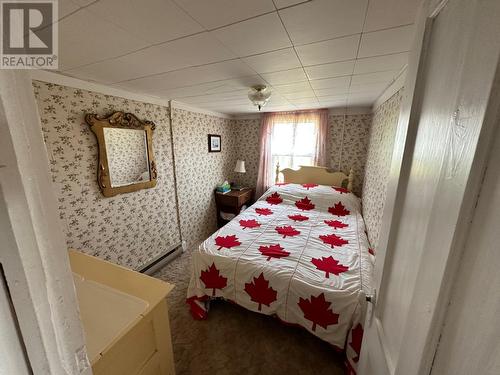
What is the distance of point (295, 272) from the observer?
60.1 inches

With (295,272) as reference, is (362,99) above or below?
above

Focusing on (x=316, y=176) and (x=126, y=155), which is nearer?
(x=126, y=155)

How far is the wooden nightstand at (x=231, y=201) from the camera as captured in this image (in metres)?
3.47

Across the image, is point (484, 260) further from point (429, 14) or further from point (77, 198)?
point (77, 198)

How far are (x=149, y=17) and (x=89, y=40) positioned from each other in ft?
1.45

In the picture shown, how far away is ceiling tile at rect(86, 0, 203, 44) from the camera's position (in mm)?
802

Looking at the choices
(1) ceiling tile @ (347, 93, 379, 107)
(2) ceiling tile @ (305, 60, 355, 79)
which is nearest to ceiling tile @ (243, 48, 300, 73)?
(2) ceiling tile @ (305, 60, 355, 79)

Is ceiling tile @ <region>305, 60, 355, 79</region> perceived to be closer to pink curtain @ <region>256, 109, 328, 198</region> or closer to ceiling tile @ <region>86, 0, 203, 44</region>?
ceiling tile @ <region>86, 0, 203, 44</region>

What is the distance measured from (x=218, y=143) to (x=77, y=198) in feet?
7.19

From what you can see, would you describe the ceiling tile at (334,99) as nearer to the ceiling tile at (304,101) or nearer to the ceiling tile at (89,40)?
the ceiling tile at (304,101)

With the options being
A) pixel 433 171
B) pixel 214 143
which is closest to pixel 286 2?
pixel 433 171

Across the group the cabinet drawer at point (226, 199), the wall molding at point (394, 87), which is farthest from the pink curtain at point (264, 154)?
the wall molding at point (394, 87)

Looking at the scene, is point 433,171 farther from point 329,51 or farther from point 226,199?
point 226,199

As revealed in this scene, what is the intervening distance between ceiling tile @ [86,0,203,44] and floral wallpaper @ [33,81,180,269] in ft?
3.40
